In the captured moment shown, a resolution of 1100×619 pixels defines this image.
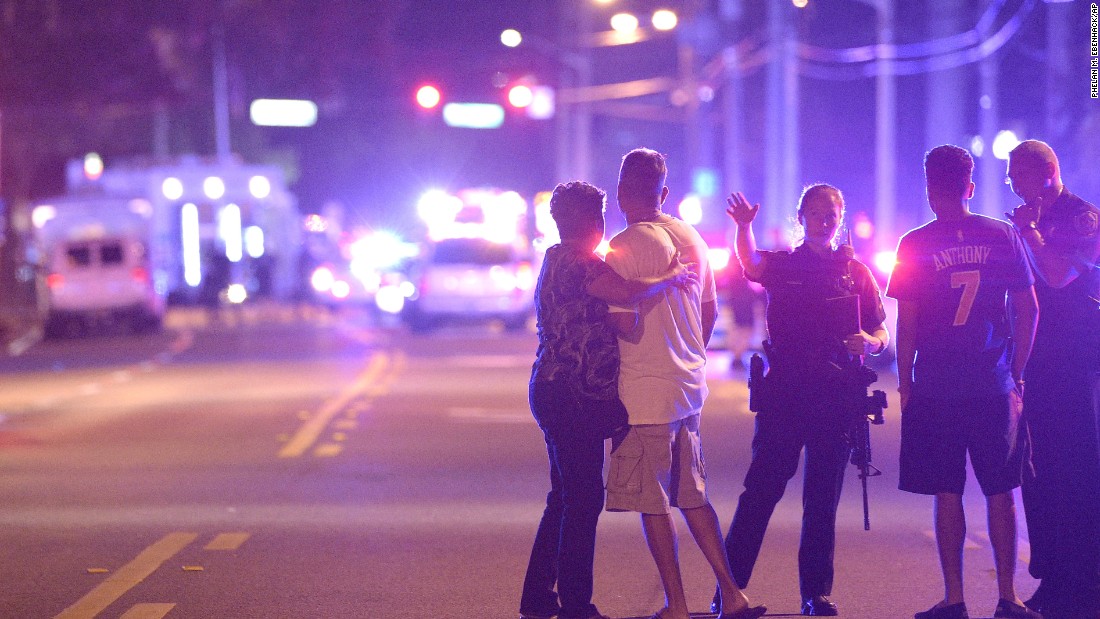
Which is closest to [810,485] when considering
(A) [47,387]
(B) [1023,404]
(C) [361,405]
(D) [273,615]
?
(B) [1023,404]

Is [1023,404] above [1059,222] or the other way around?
the other way around

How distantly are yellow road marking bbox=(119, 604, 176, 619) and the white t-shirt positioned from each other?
93.5 inches

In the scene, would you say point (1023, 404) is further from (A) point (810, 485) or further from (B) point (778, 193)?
(B) point (778, 193)

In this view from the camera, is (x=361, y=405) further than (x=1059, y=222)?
Yes

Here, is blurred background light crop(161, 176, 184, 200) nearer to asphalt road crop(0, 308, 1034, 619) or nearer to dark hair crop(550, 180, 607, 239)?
asphalt road crop(0, 308, 1034, 619)

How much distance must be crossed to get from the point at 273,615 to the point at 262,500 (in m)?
3.14

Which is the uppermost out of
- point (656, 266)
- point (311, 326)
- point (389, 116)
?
point (389, 116)

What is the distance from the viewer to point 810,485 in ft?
20.8

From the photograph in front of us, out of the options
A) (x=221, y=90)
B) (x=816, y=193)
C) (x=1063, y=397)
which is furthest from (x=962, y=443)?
(x=221, y=90)

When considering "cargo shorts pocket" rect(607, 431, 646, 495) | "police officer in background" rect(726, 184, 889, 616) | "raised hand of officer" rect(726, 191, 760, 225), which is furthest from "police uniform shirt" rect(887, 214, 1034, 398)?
"cargo shorts pocket" rect(607, 431, 646, 495)

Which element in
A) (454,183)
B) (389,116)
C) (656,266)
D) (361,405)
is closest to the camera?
(656,266)

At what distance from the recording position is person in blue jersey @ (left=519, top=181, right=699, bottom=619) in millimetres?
5812

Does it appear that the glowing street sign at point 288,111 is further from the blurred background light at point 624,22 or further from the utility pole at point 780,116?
the utility pole at point 780,116

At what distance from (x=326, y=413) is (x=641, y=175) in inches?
370
